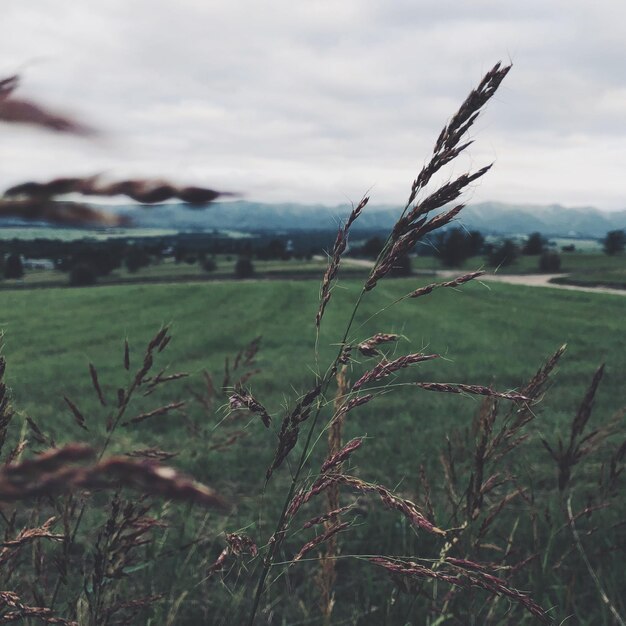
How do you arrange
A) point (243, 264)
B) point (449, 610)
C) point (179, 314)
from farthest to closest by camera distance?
point (243, 264) < point (179, 314) < point (449, 610)

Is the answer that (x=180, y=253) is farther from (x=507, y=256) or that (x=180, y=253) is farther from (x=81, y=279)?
(x=507, y=256)

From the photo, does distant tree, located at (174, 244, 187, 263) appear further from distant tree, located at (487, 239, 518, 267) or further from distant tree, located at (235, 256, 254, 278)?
distant tree, located at (487, 239, 518, 267)

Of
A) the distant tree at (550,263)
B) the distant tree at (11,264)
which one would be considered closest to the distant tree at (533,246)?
the distant tree at (550,263)

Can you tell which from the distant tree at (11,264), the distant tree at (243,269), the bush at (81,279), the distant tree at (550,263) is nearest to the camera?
the distant tree at (11,264)

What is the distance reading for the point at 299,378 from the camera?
11227 mm

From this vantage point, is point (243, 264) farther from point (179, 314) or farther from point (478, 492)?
point (478, 492)

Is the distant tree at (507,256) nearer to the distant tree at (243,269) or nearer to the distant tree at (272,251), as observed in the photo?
the distant tree at (243,269)

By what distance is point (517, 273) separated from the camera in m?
60.8

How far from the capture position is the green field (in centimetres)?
326

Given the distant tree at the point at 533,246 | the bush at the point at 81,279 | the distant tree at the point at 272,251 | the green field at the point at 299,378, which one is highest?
the distant tree at the point at 533,246

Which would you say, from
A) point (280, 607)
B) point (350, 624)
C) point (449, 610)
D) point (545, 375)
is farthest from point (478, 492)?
point (280, 607)

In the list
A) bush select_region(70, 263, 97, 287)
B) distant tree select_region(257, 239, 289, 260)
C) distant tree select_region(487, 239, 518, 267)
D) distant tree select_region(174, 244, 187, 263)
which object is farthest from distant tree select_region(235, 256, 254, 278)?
distant tree select_region(487, 239, 518, 267)

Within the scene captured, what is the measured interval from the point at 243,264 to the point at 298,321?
38.4m

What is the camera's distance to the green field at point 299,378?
10.7 feet
